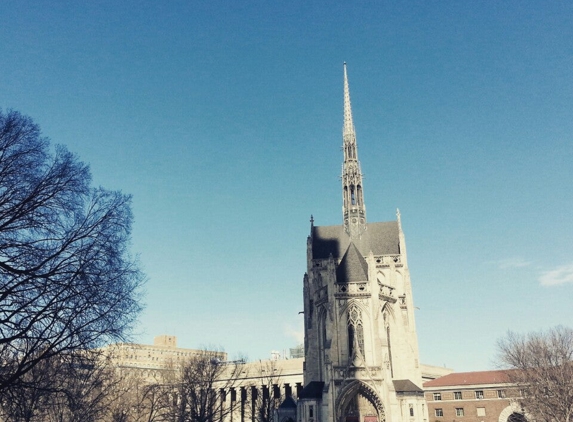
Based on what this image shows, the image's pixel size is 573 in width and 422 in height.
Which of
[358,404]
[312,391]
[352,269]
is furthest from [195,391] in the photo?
[352,269]

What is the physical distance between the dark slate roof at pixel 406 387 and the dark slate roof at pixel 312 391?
8.54 meters

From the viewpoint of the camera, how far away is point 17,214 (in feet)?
47.3

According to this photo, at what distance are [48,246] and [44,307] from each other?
2086mm

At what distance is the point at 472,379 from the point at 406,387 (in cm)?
1481

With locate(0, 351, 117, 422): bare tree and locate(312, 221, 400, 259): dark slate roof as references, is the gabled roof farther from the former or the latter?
locate(0, 351, 117, 422): bare tree

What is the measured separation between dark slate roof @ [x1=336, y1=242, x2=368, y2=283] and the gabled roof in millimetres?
19795

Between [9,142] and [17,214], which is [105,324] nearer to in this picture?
[17,214]

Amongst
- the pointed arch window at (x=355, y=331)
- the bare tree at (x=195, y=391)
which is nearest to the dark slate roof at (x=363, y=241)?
the pointed arch window at (x=355, y=331)

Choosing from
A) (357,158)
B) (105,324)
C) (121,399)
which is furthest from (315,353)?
(105,324)

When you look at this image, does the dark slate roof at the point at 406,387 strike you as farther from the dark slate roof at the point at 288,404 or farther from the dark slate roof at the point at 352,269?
the dark slate roof at the point at 288,404

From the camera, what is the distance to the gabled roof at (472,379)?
6016 centimetres

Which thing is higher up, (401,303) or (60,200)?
(401,303)

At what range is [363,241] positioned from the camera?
69.7 m

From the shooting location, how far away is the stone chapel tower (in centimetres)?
5106
